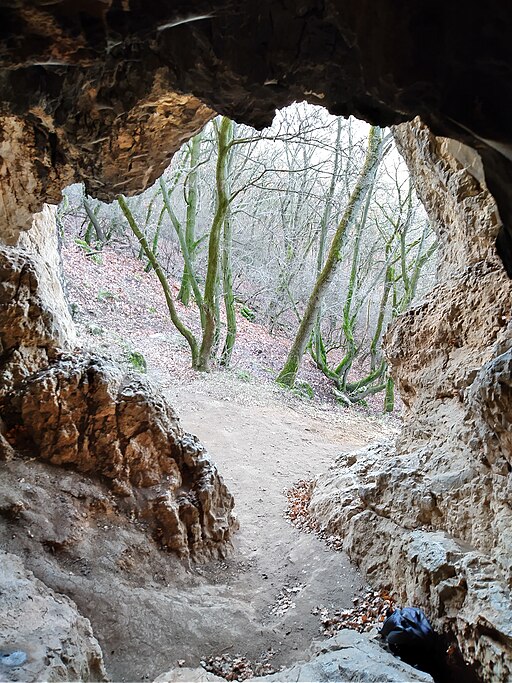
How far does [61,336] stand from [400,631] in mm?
5216

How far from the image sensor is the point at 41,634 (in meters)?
3.29

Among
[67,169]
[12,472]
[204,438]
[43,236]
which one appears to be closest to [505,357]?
[12,472]

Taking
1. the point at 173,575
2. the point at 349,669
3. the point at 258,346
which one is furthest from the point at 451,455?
the point at 258,346

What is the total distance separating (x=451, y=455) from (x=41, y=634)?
165 inches

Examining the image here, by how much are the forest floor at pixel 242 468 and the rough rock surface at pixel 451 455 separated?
0.85 metres

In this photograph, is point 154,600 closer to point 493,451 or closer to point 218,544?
point 218,544

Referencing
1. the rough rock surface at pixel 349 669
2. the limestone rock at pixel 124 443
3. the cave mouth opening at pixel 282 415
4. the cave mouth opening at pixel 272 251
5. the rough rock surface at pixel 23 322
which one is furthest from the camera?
the cave mouth opening at pixel 272 251

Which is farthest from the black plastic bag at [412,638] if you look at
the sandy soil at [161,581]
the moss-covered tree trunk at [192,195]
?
the moss-covered tree trunk at [192,195]

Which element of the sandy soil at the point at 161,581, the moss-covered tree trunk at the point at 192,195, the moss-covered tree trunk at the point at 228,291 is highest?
the moss-covered tree trunk at the point at 192,195

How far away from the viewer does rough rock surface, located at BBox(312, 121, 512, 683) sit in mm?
3832

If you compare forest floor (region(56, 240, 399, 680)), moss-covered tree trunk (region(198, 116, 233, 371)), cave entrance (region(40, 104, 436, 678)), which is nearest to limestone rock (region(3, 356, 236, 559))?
cave entrance (region(40, 104, 436, 678))

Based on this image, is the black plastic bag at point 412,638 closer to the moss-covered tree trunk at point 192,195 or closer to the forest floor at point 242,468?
the forest floor at point 242,468

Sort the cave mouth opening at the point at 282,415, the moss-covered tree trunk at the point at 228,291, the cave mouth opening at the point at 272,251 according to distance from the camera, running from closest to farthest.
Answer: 1. the cave mouth opening at the point at 282,415
2. the cave mouth opening at the point at 272,251
3. the moss-covered tree trunk at the point at 228,291

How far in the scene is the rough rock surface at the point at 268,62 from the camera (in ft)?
9.56
